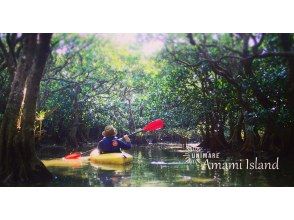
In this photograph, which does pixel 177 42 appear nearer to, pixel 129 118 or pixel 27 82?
pixel 27 82

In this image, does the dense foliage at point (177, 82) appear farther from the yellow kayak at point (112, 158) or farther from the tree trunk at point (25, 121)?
the yellow kayak at point (112, 158)

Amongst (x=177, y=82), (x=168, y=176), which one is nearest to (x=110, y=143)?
(x=168, y=176)

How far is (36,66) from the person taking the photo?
8789 millimetres

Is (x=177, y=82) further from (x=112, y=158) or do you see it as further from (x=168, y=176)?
(x=168, y=176)

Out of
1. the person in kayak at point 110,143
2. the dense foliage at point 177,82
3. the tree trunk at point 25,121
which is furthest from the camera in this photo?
the person in kayak at point 110,143

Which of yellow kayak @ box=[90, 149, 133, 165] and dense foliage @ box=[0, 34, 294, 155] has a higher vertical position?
dense foliage @ box=[0, 34, 294, 155]

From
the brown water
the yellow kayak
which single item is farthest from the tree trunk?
the yellow kayak

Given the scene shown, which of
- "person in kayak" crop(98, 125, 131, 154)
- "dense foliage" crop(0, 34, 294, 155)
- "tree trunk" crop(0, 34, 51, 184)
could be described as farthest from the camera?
"person in kayak" crop(98, 125, 131, 154)

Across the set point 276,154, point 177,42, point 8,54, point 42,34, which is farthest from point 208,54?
point 8,54

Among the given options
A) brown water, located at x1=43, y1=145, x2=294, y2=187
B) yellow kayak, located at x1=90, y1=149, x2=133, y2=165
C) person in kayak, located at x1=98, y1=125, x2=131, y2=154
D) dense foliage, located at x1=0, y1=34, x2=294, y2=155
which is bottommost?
brown water, located at x1=43, y1=145, x2=294, y2=187

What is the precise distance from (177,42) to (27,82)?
147 inches

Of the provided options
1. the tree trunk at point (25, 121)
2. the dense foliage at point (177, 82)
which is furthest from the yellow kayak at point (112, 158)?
the tree trunk at point (25, 121)

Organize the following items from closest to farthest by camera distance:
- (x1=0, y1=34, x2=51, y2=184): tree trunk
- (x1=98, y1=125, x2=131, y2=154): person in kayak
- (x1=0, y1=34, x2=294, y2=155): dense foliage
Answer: (x1=0, y1=34, x2=51, y2=184): tree trunk, (x1=0, y1=34, x2=294, y2=155): dense foliage, (x1=98, y1=125, x2=131, y2=154): person in kayak

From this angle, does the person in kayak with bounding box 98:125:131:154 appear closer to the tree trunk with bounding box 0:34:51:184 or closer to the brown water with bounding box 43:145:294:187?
the brown water with bounding box 43:145:294:187
